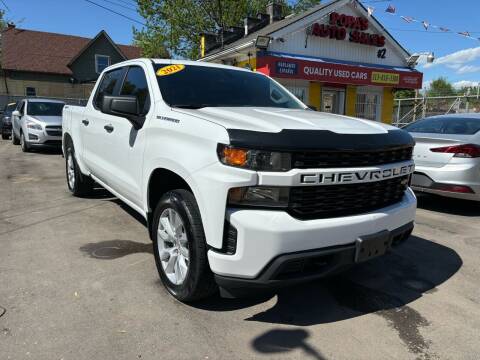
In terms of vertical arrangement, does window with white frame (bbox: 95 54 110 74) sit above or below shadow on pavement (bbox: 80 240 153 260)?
→ above

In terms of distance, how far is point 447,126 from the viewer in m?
6.45

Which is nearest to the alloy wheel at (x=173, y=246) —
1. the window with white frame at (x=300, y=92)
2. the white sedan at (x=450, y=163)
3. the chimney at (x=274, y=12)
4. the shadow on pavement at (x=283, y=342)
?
the shadow on pavement at (x=283, y=342)

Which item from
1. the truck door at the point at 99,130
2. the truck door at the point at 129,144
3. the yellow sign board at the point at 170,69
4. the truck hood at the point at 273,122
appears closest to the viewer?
the truck hood at the point at 273,122

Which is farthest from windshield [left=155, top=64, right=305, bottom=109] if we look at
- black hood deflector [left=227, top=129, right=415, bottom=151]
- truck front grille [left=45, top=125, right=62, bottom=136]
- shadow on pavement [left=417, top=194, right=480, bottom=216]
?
truck front grille [left=45, top=125, right=62, bottom=136]

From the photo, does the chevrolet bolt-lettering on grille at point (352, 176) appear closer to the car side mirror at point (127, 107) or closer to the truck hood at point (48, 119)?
the car side mirror at point (127, 107)

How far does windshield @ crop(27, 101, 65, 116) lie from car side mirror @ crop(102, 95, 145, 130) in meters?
11.3

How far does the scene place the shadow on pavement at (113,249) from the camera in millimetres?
4125

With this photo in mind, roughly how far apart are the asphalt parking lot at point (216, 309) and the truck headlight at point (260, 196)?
917 millimetres

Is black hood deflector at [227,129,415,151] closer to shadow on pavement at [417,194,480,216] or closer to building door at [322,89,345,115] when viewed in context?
shadow on pavement at [417,194,480,216]

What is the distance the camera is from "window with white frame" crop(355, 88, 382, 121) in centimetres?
2012

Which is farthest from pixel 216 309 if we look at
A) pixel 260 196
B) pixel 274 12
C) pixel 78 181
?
pixel 274 12

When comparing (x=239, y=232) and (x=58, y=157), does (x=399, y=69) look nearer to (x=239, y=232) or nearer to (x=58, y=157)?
(x=58, y=157)

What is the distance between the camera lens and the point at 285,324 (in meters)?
2.91

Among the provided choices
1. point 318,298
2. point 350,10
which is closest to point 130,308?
point 318,298
